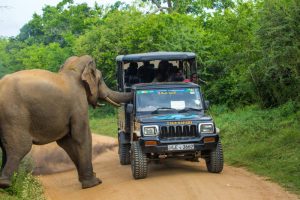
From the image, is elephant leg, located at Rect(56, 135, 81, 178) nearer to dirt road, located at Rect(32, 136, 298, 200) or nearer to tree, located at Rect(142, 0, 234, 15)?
dirt road, located at Rect(32, 136, 298, 200)

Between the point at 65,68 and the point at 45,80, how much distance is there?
1.08 meters

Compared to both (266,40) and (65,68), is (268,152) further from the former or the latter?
(65,68)

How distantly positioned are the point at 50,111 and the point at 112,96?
2064 mm

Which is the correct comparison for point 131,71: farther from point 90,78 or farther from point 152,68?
point 90,78

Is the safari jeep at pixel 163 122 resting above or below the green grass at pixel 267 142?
above

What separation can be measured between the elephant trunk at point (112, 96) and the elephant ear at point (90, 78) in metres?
0.35

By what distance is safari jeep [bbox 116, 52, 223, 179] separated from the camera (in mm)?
11844

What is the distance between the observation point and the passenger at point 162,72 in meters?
15.1

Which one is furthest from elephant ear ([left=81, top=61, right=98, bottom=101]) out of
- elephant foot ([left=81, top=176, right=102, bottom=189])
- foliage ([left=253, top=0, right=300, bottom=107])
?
foliage ([left=253, top=0, right=300, bottom=107])

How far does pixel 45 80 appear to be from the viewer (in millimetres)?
11141

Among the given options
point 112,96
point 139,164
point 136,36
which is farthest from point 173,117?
point 136,36

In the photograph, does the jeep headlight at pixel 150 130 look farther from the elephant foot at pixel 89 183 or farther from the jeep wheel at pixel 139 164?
the elephant foot at pixel 89 183

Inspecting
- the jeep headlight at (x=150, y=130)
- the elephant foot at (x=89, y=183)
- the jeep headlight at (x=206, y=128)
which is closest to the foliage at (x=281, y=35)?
the jeep headlight at (x=206, y=128)

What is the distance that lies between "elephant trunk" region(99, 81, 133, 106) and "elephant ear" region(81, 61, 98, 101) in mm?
347
